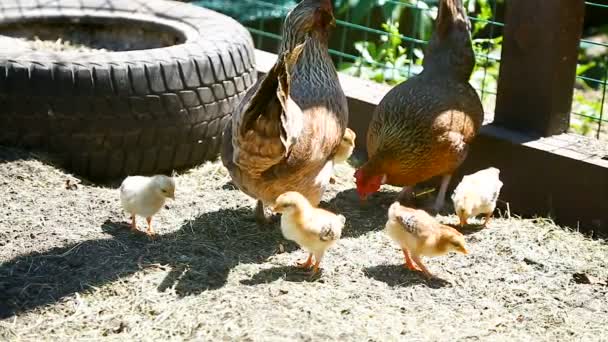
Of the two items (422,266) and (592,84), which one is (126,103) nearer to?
(422,266)

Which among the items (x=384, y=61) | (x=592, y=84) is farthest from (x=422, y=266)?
(x=592, y=84)

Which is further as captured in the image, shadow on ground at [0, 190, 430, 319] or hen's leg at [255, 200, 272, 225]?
hen's leg at [255, 200, 272, 225]

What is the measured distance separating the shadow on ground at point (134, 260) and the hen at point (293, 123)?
271 millimetres

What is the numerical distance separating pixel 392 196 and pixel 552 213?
1.00m

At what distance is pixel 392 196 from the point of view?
6.12 metres

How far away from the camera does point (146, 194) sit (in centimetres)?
498

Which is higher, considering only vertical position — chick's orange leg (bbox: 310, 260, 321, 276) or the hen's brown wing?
the hen's brown wing

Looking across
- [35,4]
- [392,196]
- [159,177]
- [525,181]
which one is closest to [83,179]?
[159,177]

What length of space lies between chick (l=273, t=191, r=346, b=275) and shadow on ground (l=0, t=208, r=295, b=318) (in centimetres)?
36

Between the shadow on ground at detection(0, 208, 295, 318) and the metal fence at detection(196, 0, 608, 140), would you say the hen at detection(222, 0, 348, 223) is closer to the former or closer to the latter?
the shadow on ground at detection(0, 208, 295, 318)

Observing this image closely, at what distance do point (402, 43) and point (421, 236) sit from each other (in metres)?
4.32

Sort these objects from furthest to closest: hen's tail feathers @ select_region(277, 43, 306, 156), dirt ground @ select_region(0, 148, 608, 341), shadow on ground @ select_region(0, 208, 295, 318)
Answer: hen's tail feathers @ select_region(277, 43, 306, 156), shadow on ground @ select_region(0, 208, 295, 318), dirt ground @ select_region(0, 148, 608, 341)

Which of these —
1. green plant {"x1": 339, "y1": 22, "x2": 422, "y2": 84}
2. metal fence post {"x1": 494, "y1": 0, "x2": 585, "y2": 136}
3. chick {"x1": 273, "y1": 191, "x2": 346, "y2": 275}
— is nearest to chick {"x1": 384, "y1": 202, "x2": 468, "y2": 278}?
chick {"x1": 273, "y1": 191, "x2": 346, "y2": 275}

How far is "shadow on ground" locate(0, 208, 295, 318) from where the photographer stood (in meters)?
4.44
